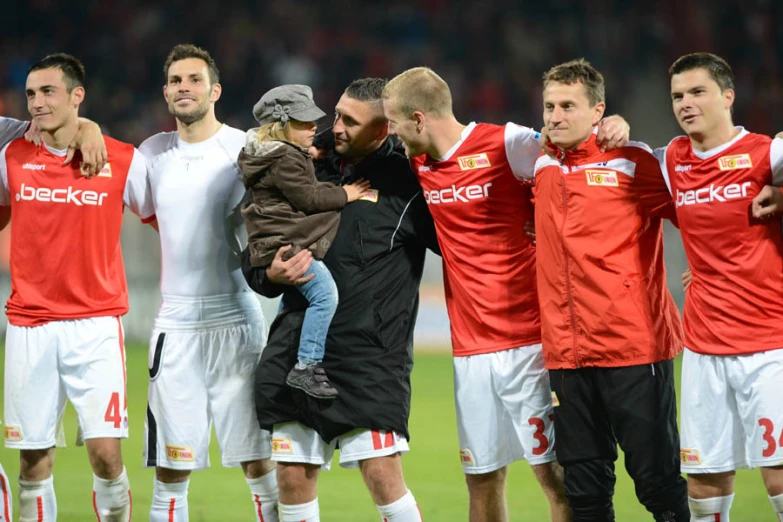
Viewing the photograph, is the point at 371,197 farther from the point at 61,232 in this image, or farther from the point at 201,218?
the point at 61,232

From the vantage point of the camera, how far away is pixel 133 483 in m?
7.41

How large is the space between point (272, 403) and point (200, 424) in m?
0.54

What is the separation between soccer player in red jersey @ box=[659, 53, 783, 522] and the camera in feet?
14.8

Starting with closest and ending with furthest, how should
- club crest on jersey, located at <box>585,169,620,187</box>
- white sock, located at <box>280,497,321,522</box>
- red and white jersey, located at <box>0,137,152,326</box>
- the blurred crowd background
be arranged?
1. club crest on jersey, located at <box>585,169,620,187</box>
2. white sock, located at <box>280,497,321,522</box>
3. red and white jersey, located at <box>0,137,152,326</box>
4. the blurred crowd background

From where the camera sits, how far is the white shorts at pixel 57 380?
17.5ft

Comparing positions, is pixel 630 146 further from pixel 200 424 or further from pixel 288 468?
pixel 200 424

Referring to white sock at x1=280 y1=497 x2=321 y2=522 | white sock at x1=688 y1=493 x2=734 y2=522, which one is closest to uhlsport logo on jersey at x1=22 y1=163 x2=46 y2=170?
white sock at x1=280 y1=497 x2=321 y2=522

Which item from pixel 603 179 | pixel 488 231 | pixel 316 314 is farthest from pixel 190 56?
pixel 603 179

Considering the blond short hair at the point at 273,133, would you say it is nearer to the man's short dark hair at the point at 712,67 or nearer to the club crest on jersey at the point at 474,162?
the club crest on jersey at the point at 474,162

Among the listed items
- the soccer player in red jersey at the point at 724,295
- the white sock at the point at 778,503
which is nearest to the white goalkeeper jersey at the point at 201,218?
the soccer player in red jersey at the point at 724,295

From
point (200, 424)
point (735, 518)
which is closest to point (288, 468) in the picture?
point (200, 424)

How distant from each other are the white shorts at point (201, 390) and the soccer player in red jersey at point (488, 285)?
1096mm

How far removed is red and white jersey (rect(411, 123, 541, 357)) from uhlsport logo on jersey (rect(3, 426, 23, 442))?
2.27 metres

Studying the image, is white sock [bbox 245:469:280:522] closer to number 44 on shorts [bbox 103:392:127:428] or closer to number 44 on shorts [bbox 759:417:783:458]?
number 44 on shorts [bbox 103:392:127:428]
